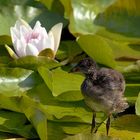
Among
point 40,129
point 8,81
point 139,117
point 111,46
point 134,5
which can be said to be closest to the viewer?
point 40,129

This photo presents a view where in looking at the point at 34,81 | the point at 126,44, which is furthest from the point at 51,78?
the point at 126,44

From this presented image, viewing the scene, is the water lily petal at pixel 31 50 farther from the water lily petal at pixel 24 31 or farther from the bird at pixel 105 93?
the bird at pixel 105 93

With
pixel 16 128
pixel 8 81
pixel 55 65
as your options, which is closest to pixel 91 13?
pixel 55 65

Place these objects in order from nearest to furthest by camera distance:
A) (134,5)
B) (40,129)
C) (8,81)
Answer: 1. (40,129)
2. (8,81)
3. (134,5)

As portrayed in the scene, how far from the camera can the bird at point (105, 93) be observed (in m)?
2.28

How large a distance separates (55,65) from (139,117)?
46cm

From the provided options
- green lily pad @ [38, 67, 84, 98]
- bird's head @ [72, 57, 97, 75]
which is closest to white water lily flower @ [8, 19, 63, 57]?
green lily pad @ [38, 67, 84, 98]

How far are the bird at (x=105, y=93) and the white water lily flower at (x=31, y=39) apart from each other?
419 millimetres

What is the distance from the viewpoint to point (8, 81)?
254 cm

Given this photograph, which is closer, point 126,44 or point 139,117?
point 139,117

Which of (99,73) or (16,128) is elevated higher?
(99,73)

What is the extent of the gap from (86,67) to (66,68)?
0.86 feet

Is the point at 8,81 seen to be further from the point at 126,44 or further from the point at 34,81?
the point at 126,44

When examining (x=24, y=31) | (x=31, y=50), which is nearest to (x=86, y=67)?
(x=31, y=50)
